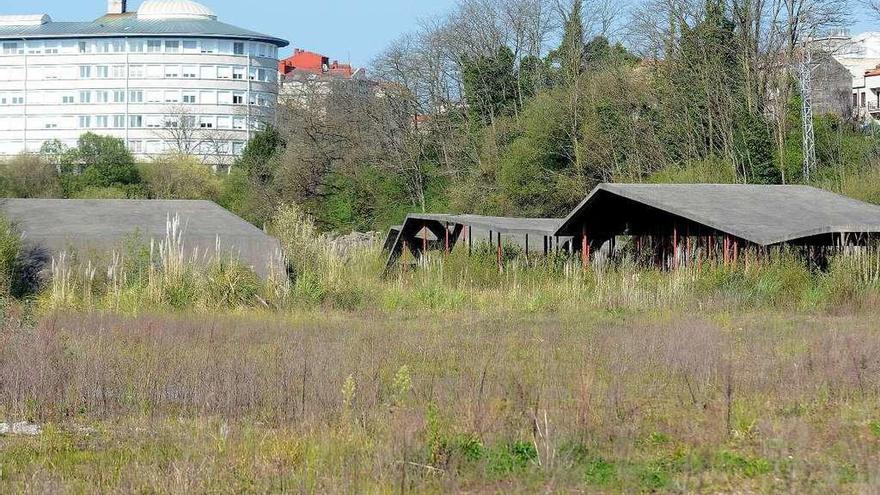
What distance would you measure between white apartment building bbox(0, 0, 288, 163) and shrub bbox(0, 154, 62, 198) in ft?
151

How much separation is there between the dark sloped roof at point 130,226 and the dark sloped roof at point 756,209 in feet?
24.0

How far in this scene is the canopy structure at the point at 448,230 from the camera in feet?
112

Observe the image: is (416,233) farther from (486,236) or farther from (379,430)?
(379,430)

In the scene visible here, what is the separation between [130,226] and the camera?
30.4 metres

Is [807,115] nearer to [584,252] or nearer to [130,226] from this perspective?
[584,252]

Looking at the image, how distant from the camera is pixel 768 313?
22.7m

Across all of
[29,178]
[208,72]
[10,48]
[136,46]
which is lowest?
[29,178]

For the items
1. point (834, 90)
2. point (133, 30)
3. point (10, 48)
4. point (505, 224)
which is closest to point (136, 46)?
point (133, 30)

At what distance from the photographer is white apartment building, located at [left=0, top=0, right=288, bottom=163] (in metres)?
115

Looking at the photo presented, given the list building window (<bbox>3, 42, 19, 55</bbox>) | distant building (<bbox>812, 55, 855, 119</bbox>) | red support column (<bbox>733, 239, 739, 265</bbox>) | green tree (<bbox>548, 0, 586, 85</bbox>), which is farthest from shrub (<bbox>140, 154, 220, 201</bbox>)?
building window (<bbox>3, 42, 19, 55</bbox>)

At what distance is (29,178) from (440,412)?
5852cm

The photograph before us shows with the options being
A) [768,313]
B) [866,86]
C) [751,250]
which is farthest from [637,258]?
[866,86]

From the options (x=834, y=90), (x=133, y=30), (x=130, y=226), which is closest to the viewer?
(x=130, y=226)

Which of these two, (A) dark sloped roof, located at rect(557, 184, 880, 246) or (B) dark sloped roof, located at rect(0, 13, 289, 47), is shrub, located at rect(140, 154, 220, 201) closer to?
(A) dark sloped roof, located at rect(557, 184, 880, 246)
